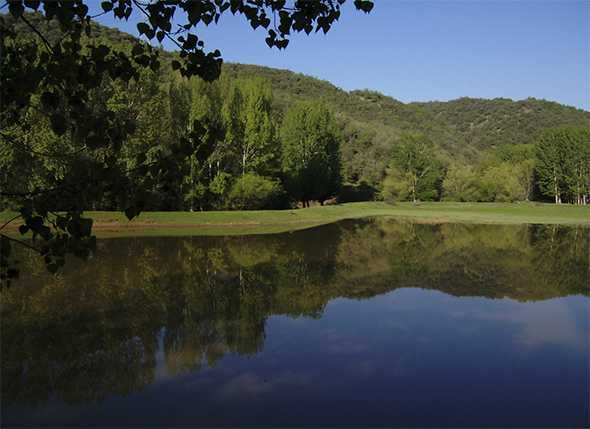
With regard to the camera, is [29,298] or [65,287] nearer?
[29,298]

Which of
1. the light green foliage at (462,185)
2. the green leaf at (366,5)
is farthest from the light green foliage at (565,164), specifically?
the green leaf at (366,5)

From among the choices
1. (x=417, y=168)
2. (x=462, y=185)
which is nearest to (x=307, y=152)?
(x=417, y=168)

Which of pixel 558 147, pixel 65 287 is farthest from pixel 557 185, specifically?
pixel 65 287

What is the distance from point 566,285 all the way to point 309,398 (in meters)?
11.7

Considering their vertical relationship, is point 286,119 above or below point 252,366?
above

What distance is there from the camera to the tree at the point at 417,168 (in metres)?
71.1

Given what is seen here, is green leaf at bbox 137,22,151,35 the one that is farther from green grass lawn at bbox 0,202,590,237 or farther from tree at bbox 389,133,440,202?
tree at bbox 389,133,440,202

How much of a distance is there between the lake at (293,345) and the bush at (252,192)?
22.8 meters

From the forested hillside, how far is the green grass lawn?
1926 millimetres

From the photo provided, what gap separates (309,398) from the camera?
6.77 meters

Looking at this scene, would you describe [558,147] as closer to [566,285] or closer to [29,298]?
[566,285]

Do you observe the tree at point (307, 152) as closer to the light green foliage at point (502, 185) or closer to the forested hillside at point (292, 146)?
the forested hillside at point (292, 146)

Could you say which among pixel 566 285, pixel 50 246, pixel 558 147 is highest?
pixel 558 147

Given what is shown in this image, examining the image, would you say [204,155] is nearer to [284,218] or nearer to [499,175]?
[284,218]
